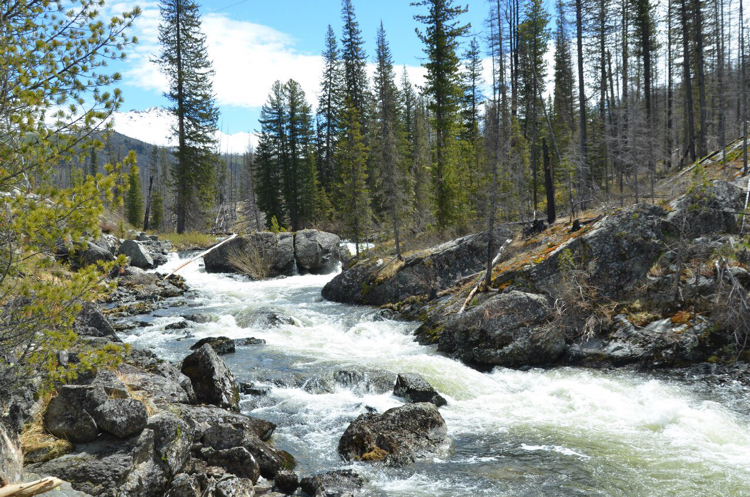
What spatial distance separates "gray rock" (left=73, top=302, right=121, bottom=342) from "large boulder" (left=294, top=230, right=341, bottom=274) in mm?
16395

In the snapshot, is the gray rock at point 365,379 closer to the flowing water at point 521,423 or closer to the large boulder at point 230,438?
the flowing water at point 521,423

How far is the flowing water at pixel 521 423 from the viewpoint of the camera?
655 cm

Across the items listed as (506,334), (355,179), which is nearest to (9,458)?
(506,334)

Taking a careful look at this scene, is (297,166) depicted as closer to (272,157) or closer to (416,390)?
(272,157)

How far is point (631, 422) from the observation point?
8.34 m

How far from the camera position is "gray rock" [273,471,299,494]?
658 centimetres

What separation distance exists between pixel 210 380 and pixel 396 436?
12.4 ft

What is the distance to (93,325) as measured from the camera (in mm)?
11742

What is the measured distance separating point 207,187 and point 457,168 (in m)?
19.6

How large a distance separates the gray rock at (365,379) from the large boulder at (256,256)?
17306mm

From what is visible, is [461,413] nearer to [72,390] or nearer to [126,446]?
[126,446]

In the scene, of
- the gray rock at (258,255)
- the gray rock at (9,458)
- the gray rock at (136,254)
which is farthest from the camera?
the gray rock at (258,255)

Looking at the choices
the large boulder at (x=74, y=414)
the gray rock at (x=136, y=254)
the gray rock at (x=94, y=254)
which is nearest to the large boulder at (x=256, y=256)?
the gray rock at (x=136, y=254)

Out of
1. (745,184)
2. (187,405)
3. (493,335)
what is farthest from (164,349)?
(745,184)
